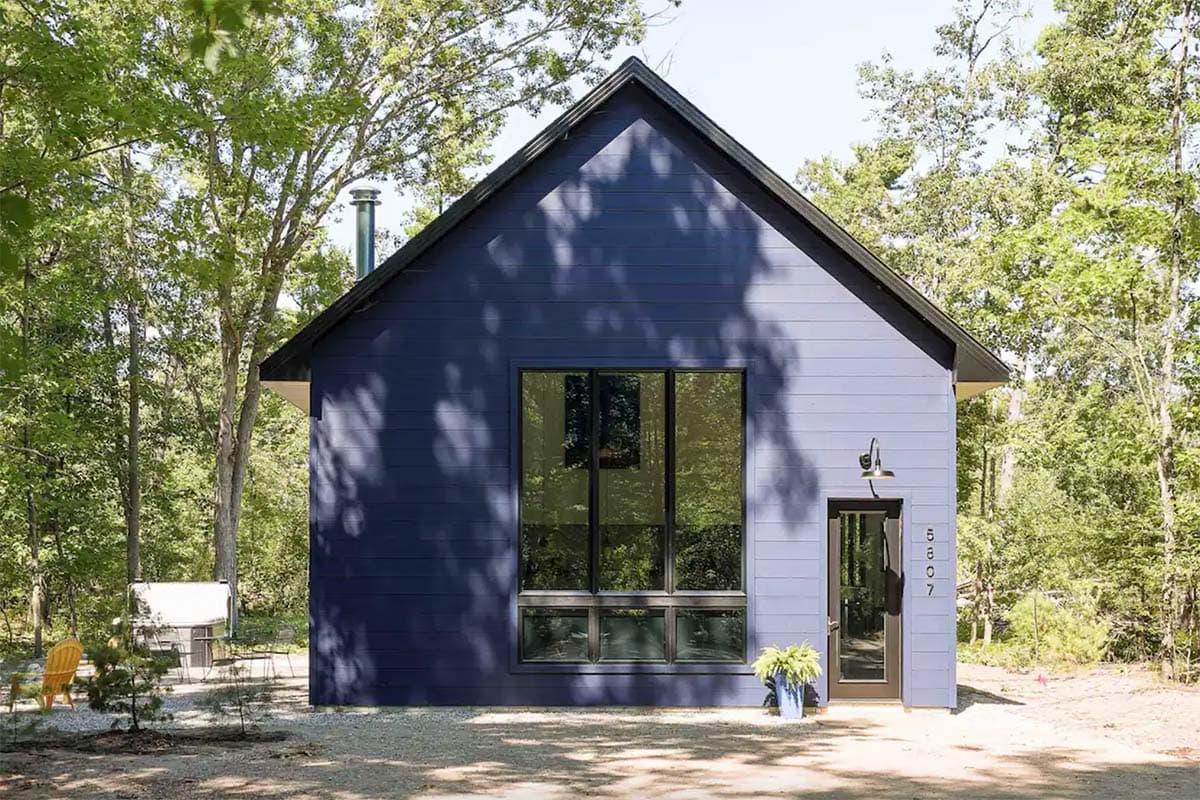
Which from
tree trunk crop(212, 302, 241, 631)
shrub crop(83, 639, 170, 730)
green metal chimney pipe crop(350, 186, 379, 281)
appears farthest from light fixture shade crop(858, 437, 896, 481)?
tree trunk crop(212, 302, 241, 631)

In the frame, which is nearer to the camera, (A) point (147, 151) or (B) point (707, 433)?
(B) point (707, 433)

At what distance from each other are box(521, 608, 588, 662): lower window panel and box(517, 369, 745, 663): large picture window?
0.03ft

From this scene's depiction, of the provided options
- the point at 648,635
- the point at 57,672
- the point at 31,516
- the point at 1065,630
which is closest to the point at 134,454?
the point at 31,516

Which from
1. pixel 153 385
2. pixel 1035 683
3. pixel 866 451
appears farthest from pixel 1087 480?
pixel 153 385

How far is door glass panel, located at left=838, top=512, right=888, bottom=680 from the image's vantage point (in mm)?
13000

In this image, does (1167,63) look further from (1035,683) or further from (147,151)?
(147,151)

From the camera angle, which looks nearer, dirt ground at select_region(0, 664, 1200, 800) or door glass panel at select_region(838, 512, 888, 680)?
dirt ground at select_region(0, 664, 1200, 800)

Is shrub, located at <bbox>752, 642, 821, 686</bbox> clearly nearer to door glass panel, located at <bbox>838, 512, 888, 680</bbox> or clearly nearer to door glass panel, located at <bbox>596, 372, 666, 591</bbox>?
door glass panel, located at <bbox>838, 512, 888, 680</bbox>

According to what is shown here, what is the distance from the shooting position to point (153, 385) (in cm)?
2402

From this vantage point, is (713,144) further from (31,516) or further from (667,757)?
(31,516)

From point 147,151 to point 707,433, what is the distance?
528 inches

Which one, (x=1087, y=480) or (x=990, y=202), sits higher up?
(x=990, y=202)

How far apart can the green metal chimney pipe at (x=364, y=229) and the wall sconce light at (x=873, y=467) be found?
636 centimetres

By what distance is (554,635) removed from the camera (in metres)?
12.9
